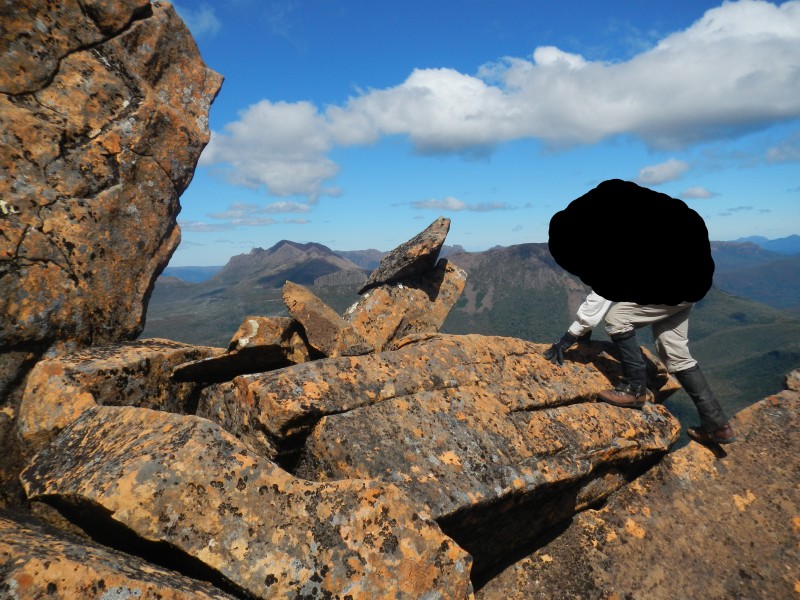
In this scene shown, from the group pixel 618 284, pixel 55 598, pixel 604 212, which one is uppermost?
pixel 604 212

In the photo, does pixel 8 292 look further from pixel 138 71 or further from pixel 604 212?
pixel 604 212

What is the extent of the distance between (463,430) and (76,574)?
625cm

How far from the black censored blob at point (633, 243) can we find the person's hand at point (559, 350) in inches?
335

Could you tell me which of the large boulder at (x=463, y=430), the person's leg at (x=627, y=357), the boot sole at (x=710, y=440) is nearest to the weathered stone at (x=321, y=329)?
the large boulder at (x=463, y=430)

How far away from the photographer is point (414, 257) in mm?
15945

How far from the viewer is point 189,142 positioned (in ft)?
42.3

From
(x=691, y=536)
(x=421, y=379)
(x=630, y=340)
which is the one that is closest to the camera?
(x=421, y=379)

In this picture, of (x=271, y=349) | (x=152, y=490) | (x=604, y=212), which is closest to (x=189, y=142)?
(x=271, y=349)

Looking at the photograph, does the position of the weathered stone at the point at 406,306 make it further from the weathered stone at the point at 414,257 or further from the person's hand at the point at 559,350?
the person's hand at the point at 559,350

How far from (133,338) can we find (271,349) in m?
3.94

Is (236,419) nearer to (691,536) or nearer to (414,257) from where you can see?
(414,257)

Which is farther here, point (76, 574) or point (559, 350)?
point (559, 350)

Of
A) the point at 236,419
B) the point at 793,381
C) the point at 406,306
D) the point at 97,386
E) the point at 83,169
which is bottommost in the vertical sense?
the point at 793,381

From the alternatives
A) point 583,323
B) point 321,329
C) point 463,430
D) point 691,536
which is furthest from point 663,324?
point 321,329
